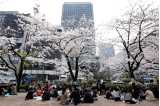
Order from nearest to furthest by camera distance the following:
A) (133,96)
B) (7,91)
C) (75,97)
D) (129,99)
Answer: (75,97) → (129,99) → (133,96) → (7,91)

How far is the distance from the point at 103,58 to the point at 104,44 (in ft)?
37.6

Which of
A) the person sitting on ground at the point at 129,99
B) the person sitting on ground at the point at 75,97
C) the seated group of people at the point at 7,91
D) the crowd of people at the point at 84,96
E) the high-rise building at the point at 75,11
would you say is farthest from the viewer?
the high-rise building at the point at 75,11

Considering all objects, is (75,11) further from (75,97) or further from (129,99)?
(75,97)

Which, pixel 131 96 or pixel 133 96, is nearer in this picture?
pixel 131 96

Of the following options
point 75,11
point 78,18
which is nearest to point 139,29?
point 78,18

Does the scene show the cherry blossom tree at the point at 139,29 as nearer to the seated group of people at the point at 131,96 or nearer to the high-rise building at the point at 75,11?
the seated group of people at the point at 131,96

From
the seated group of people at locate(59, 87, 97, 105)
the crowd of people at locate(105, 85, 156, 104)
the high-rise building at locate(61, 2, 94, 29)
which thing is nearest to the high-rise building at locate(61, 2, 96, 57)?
the high-rise building at locate(61, 2, 94, 29)

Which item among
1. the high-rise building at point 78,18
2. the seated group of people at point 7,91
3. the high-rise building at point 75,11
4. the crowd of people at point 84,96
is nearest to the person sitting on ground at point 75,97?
the crowd of people at point 84,96

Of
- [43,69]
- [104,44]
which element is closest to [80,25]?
[104,44]

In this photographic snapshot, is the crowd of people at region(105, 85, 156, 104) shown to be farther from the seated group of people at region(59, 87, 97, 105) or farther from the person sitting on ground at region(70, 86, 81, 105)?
the person sitting on ground at region(70, 86, 81, 105)

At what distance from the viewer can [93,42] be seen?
859 inches

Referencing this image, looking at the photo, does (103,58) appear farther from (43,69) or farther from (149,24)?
(43,69)

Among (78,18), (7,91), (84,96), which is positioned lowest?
(7,91)

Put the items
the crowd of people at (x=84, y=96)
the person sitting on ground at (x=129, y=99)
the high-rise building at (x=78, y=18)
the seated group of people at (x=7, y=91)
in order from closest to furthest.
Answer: the crowd of people at (x=84, y=96)
the person sitting on ground at (x=129, y=99)
the seated group of people at (x=7, y=91)
the high-rise building at (x=78, y=18)
